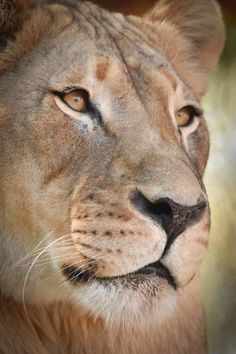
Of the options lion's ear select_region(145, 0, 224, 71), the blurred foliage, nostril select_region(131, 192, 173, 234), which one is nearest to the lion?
nostril select_region(131, 192, 173, 234)

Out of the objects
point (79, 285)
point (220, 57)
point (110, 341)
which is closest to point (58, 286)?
point (79, 285)

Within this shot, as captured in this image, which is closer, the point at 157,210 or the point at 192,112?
the point at 157,210

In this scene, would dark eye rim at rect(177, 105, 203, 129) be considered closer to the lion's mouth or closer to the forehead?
the forehead

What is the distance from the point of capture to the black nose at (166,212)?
1.00 m

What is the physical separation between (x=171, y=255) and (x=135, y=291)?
0.07 m

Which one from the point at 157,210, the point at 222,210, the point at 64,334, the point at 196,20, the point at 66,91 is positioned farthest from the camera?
the point at 222,210

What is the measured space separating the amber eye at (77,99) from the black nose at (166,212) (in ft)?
0.57

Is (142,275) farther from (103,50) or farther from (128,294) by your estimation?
(103,50)

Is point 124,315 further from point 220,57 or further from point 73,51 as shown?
point 220,57

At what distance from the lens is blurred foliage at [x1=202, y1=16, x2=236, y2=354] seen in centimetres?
Answer: 151

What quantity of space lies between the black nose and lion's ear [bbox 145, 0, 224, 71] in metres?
0.50

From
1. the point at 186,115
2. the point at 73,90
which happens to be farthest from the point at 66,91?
the point at 186,115

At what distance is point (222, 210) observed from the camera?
1526mm

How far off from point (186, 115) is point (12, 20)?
1.04 ft
